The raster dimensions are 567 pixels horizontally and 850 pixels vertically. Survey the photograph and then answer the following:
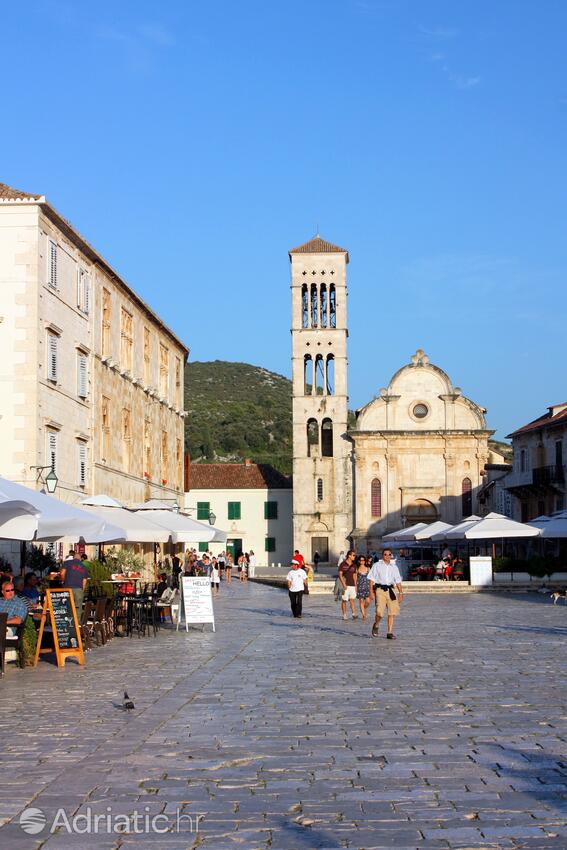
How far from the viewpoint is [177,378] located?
49188mm

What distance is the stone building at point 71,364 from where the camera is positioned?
2766 centimetres

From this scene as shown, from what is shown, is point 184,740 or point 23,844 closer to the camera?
Result: point 23,844

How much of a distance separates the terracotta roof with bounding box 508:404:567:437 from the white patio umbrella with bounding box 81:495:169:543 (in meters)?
35.4

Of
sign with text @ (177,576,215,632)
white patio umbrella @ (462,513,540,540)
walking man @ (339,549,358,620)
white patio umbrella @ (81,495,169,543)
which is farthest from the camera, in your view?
white patio umbrella @ (462,513,540,540)

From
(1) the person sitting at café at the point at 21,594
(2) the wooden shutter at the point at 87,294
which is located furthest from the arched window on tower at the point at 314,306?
(1) the person sitting at café at the point at 21,594

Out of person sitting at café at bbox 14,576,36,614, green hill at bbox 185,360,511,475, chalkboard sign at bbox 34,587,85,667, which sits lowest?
chalkboard sign at bbox 34,587,85,667

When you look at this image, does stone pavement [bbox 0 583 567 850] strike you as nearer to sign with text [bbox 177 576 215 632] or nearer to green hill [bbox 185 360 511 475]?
sign with text [bbox 177 576 215 632]

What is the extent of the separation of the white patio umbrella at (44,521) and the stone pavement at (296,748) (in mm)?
1790

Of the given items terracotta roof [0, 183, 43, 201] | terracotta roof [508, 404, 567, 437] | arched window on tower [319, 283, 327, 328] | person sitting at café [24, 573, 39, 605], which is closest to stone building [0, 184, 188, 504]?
terracotta roof [0, 183, 43, 201]

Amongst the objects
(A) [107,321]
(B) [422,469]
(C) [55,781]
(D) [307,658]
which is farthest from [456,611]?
(B) [422,469]

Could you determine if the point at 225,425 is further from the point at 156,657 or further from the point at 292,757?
the point at 292,757

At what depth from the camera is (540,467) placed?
57250mm

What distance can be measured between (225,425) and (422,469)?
47022 mm

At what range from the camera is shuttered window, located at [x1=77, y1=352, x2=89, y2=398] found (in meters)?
32.1
